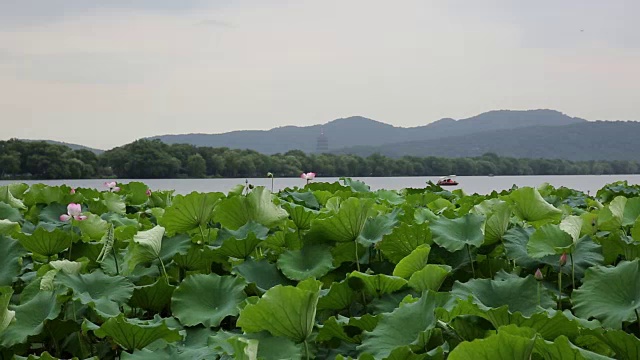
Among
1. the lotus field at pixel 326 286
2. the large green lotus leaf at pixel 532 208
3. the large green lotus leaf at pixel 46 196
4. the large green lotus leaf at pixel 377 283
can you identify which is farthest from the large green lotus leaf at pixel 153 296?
the large green lotus leaf at pixel 46 196

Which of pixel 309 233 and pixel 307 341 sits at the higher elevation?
pixel 309 233

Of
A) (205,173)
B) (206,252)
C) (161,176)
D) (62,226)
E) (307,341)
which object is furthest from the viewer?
(205,173)

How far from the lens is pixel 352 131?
91500mm

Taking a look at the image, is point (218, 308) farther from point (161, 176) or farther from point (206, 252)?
point (161, 176)

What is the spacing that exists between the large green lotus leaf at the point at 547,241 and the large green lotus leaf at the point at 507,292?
0.33 m

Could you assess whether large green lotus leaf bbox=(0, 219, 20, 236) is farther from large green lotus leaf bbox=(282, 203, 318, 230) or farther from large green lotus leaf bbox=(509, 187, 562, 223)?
large green lotus leaf bbox=(509, 187, 562, 223)

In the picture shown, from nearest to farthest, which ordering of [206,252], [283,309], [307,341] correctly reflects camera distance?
1. [283,309]
2. [307,341]
3. [206,252]

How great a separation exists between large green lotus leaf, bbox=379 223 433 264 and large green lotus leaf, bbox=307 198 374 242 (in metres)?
0.11

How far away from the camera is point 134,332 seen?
1708 mm

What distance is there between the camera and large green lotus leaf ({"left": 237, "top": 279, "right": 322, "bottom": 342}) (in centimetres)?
145

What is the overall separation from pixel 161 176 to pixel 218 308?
8.52 meters

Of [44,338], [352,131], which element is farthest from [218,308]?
[352,131]

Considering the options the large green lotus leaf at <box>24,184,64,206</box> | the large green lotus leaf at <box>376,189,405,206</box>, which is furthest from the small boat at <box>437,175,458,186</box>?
the large green lotus leaf at <box>24,184,64,206</box>

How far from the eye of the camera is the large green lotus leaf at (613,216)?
264 centimetres
